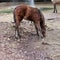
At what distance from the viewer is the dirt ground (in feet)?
17.8

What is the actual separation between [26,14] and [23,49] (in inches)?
47.5

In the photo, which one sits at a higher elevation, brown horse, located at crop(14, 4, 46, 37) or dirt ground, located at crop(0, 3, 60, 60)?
brown horse, located at crop(14, 4, 46, 37)

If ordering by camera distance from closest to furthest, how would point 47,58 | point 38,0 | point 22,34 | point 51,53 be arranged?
point 47,58
point 51,53
point 22,34
point 38,0

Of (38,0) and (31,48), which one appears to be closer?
(31,48)

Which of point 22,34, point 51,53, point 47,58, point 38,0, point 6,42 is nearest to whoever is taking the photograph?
point 47,58

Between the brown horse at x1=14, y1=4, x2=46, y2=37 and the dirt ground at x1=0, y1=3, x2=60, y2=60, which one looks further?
the brown horse at x1=14, y1=4, x2=46, y2=37

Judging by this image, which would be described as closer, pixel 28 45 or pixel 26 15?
pixel 28 45

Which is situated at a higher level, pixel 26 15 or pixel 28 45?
pixel 26 15

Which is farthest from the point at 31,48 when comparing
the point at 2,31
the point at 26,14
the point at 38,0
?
the point at 38,0

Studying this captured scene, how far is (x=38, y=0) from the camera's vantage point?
1664 cm

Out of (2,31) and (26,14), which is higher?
(26,14)

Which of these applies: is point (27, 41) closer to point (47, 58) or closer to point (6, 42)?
point (6, 42)

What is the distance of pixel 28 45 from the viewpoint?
6188mm

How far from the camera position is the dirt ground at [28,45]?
5.41 meters
